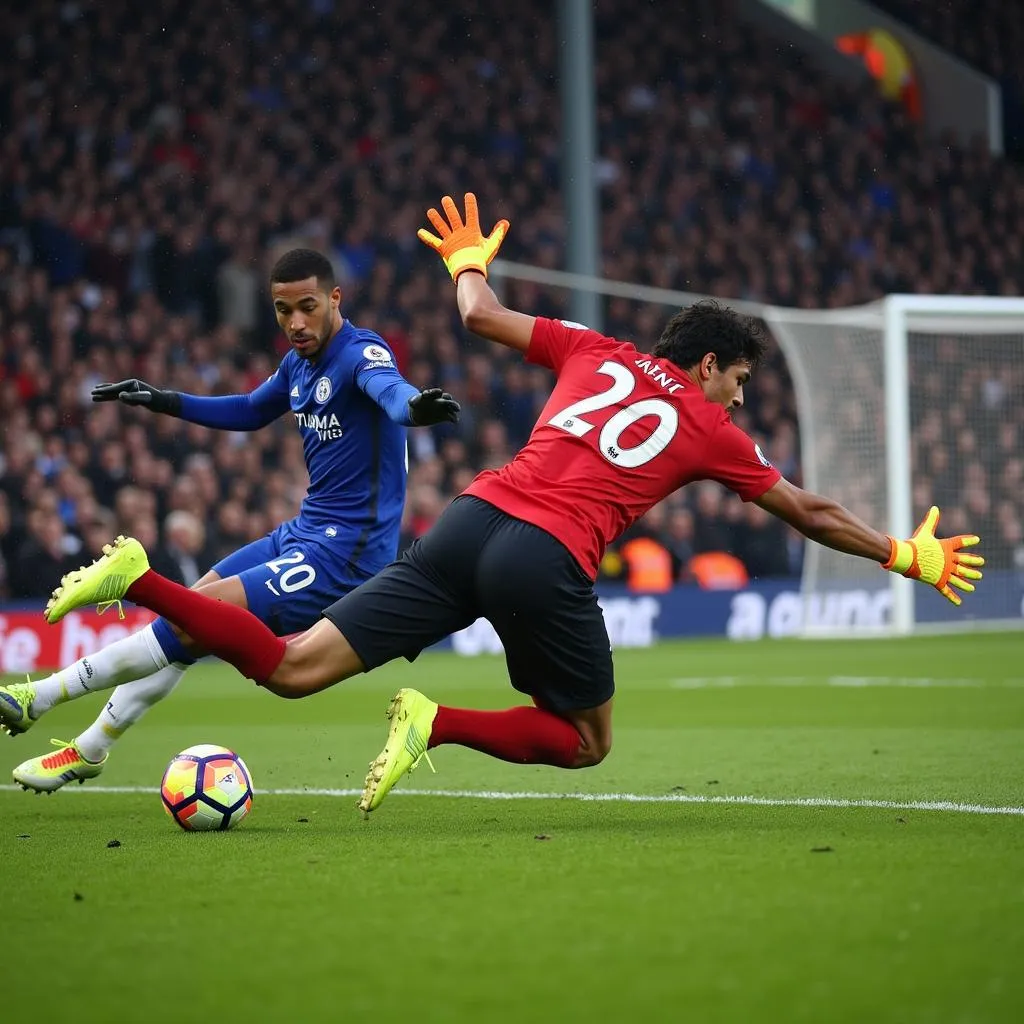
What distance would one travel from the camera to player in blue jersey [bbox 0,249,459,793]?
6293mm

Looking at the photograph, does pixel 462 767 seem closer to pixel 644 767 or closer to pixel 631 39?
pixel 644 767

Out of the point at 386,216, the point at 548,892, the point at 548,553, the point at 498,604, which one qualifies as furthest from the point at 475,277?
the point at 386,216

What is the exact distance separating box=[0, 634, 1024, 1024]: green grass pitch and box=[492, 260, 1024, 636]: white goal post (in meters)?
9.26

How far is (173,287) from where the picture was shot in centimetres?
1838

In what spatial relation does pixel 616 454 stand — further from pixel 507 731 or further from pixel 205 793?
pixel 205 793

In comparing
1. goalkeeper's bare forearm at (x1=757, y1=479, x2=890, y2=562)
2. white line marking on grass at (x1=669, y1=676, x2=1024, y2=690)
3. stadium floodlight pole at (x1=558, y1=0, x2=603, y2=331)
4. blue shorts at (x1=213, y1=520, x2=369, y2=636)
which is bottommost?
white line marking on grass at (x1=669, y1=676, x2=1024, y2=690)

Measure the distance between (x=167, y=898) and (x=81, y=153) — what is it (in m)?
16.2

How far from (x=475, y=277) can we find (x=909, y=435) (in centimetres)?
1322

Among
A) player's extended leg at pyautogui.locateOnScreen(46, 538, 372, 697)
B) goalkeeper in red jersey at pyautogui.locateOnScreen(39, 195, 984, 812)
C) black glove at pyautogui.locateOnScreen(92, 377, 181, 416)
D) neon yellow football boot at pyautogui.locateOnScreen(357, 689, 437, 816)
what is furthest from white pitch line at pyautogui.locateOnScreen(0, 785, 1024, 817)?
black glove at pyautogui.locateOnScreen(92, 377, 181, 416)

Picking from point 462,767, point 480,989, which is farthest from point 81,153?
point 480,989

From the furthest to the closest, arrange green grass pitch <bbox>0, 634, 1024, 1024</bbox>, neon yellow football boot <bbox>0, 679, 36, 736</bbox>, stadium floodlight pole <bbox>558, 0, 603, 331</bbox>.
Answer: stadium floodlight pole <bbox>558, 0, 603, 331</bbox>, neon yellow football boot <bbox>0, 679, 36, 736</bbox>, green grass pitch <bbox>0, 634, 1024, 1024</bbox>

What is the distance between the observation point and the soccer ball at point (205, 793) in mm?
5754

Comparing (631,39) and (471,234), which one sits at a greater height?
(631,39)

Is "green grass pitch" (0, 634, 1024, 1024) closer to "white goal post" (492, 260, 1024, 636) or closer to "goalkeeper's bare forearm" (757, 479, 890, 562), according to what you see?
"goalkeeper's bare forearm" (757, 479, 890, 562)
